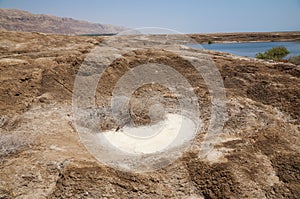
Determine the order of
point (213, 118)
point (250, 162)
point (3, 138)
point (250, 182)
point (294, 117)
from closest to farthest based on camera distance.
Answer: point (250, 182) < point (250, 162) < point (3, 138) < point (294, 117) < point (213, 118)

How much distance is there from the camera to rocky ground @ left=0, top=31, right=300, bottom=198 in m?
4.50

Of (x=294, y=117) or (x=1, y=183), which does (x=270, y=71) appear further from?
(x=1, y=183)

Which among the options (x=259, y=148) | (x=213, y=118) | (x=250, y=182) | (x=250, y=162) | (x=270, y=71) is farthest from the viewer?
(x=270, y=71)

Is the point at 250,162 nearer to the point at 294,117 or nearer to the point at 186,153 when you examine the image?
the point at 186,153

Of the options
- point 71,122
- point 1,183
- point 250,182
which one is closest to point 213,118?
point 250,182

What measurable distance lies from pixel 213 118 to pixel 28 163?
5.18 meters

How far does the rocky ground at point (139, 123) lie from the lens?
14.8ft

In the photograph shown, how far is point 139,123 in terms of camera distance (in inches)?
325

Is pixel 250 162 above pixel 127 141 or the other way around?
above

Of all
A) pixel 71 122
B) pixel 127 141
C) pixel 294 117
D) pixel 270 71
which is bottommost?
pixel 127 141

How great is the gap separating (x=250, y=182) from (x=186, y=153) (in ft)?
4.85

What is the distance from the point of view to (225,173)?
470cm

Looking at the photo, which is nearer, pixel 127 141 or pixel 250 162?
pixel 250 162

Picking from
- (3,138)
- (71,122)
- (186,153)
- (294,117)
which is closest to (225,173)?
(186,153)
